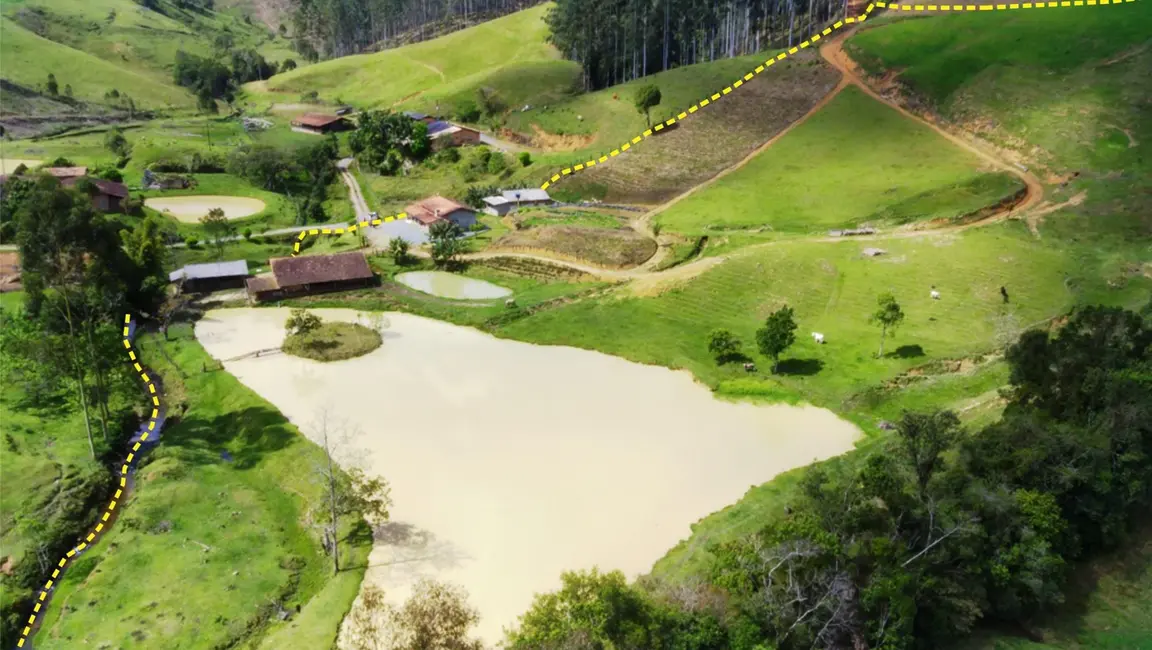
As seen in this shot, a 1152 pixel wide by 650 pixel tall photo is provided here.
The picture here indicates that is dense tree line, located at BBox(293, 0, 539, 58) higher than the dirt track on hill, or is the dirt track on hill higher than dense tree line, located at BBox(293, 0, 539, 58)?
dense tree line, located at BBox(293, 0, 539, 58)

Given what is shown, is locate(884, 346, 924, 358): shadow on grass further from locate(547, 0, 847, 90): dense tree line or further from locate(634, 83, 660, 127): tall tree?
locate(547, 0, 847, 90): dense tree line

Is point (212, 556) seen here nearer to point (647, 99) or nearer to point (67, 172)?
point (67, 172)

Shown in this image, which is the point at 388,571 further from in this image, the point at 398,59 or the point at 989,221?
the point at 398,59

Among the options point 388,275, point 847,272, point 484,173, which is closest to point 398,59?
point 484,173

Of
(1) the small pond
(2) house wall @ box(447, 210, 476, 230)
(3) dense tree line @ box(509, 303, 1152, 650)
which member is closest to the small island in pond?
(1) the small pond

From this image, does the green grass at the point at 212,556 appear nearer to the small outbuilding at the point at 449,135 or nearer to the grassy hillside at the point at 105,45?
the small outbuilding at the point at 449,135

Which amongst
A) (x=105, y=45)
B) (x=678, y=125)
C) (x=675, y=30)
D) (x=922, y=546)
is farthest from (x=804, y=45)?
(x=105, y=45)
